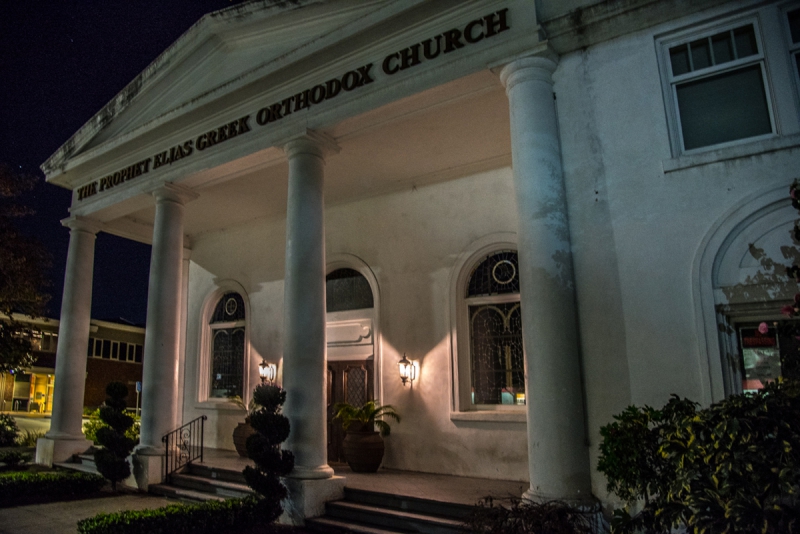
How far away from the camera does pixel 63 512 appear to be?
9469mm

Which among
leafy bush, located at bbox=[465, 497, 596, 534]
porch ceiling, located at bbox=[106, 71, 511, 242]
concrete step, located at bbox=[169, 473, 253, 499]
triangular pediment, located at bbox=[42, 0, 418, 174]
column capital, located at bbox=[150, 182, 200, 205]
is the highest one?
triangular pediment, located at bbox=[42, 0, 418, 174]

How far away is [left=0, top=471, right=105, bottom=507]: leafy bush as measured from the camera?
10.2 meters

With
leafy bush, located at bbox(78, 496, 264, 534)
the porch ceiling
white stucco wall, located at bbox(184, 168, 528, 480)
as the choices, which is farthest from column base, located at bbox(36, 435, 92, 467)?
leafy bush, located at bbox(78, 496, 264, 534)

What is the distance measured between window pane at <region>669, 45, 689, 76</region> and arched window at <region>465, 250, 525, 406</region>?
15.1 feet

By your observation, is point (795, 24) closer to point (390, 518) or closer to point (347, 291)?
point (390, 518)

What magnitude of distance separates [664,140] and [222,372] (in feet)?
40.7

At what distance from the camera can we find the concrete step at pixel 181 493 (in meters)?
10.1

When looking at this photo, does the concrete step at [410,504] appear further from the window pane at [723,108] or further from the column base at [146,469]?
the window pane at [723,108]

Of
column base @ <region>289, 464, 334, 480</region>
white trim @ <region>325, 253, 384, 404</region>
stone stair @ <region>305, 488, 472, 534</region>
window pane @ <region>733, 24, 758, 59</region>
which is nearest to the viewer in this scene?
window pane @ <region>733, 24, 758, 59</region>

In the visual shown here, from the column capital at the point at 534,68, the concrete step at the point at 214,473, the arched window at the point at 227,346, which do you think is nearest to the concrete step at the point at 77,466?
the concrete step at the point at 214,473

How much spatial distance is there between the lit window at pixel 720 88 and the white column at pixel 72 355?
42.0ft

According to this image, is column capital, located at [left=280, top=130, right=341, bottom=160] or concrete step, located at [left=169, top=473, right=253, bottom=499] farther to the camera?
concrete step, located at [left=169, top=473, right=253, bottom=499]

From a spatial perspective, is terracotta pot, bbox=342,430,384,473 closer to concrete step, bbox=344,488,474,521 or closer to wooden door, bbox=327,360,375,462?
wooden door, bbox=327,360,375,462

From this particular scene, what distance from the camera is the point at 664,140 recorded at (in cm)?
702
